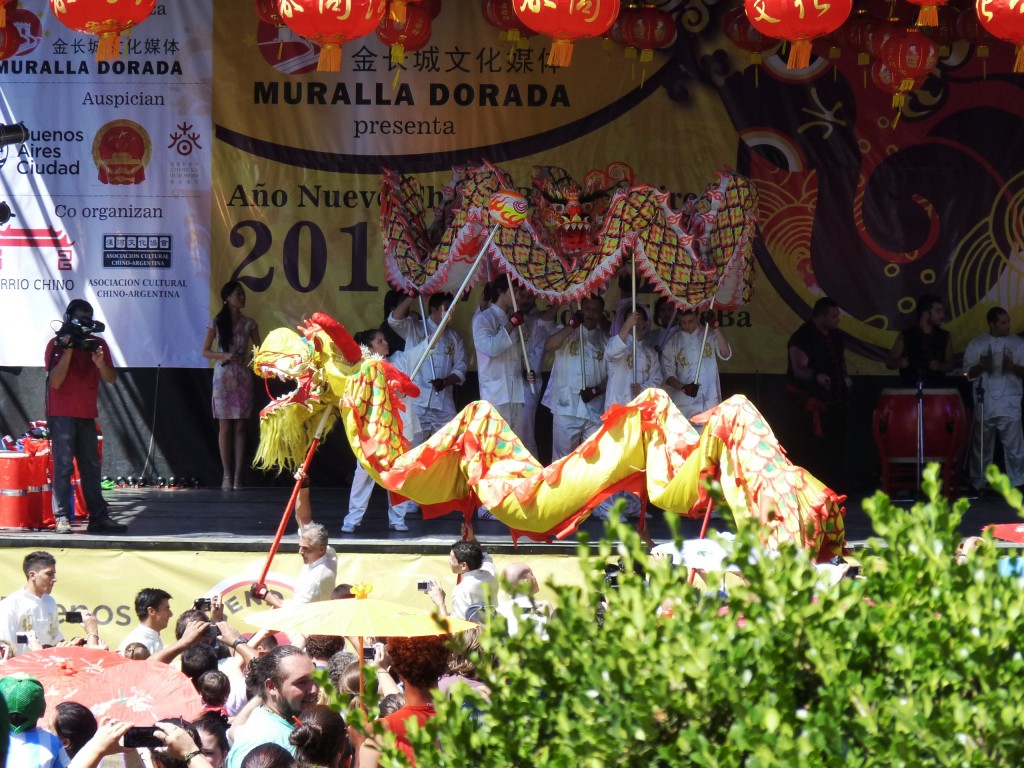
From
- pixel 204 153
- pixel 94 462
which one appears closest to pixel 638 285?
pixel 204 153

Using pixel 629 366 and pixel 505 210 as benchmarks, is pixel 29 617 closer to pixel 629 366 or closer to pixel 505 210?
pixel 505 210

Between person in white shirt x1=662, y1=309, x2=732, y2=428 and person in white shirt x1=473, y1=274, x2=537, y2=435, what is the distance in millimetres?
964

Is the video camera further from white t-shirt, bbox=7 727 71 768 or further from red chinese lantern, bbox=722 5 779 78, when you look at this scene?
white t-shirt, bbox=7 727 71 768

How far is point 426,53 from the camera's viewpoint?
10836 millimetres

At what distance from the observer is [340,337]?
7000mm

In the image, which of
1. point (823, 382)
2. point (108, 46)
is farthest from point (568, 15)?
point (823, 382)

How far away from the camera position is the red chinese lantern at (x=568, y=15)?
307 inches

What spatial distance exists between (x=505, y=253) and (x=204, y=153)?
12.0ft

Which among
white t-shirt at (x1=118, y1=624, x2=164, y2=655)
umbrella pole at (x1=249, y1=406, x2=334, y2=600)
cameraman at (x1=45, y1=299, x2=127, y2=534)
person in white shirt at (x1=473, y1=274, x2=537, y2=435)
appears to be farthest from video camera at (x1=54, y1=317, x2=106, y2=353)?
white t-shirt at (x1=118, y1=624, x2=164, y2=655)

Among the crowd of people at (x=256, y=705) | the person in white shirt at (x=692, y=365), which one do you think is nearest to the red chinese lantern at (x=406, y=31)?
the person in white shirt at (x=692, y=365)

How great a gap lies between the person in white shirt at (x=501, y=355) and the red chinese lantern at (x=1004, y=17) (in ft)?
10.7

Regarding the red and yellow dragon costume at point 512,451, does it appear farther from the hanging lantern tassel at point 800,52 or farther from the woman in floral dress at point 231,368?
the woman in floral dress at point 231,368

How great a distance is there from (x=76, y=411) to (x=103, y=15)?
2306 millimetres

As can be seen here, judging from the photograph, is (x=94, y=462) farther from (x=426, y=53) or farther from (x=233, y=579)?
(x=426, y=53)
